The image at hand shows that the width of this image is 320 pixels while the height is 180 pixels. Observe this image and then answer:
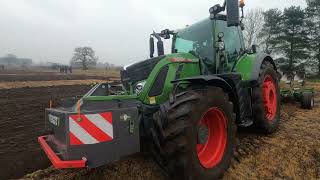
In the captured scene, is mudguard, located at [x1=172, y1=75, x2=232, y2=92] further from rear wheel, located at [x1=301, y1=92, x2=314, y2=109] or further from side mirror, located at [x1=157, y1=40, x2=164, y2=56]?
rear wheel, located at [x1=301, y1=92, x2=314, y2=109]

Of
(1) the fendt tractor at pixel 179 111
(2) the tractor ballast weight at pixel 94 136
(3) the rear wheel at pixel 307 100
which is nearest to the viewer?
(2) the tractor ballast weight at pixel 94 136

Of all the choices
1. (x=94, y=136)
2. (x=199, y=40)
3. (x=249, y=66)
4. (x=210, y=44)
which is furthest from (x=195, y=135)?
(x=249, y=66)

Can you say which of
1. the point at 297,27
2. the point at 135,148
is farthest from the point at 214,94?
the point at 297,27

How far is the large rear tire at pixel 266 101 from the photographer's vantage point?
6078 mm

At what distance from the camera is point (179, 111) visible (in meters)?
3.99

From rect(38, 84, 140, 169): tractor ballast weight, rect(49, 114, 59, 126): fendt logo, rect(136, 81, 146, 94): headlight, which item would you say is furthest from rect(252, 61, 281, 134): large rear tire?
rect(49, 114, 59, 126): fendt logo

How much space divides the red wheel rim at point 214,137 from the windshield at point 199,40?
1.58 m

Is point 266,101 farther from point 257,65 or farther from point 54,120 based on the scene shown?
point 54,120

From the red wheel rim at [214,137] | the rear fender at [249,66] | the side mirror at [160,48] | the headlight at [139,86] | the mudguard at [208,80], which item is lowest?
the red wheel rim at [214,137]

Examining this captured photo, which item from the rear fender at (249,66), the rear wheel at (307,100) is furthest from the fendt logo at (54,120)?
the rear wheel at (307,100)

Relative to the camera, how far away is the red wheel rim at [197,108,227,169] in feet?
15.2

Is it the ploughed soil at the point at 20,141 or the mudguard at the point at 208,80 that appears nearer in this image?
the mudguard at the point at 208,80

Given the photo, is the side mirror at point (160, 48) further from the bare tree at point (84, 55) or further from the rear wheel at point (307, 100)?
the bare tree at point (84, 55)

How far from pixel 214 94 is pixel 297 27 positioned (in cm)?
3371
